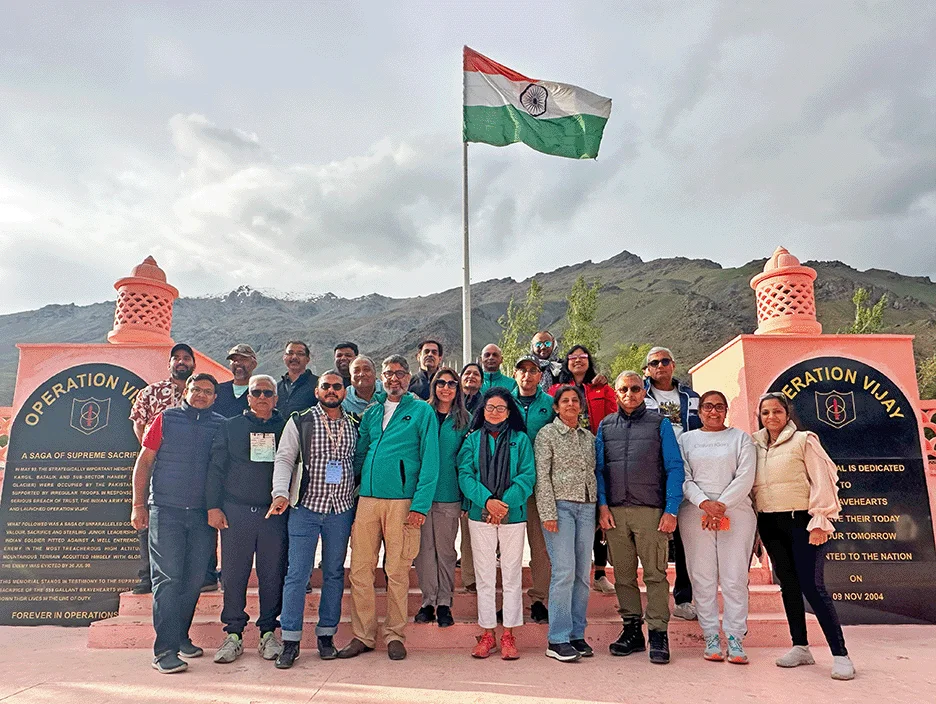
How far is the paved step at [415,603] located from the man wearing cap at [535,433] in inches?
8.9

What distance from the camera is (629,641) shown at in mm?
3707

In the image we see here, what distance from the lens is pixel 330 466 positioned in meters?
3.71

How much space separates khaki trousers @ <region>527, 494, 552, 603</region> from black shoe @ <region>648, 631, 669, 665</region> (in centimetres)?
74

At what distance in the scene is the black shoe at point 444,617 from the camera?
385cm

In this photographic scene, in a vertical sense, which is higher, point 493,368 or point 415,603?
point 493,368

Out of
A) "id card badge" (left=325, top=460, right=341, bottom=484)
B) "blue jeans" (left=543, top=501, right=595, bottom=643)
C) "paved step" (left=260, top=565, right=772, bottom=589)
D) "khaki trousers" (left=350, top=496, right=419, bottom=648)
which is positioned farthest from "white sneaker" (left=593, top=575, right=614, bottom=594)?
"id card badge" (left=325, top=460, right=341, bottom=484)

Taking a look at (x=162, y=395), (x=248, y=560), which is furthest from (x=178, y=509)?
(x=162, y=395)

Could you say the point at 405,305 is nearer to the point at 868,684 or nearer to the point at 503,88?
the point at 503,88

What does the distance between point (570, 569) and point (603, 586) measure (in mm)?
885

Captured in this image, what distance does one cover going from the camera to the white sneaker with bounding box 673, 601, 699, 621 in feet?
13.2

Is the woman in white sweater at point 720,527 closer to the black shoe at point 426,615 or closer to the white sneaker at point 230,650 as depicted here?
the black shoe at point 426,615

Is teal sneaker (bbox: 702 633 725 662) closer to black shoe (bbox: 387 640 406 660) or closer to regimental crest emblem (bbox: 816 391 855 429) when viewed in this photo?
black shoe (bbox: 387 640 406 660)

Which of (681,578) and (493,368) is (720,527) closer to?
(681,578)

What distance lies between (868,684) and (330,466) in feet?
11.2
